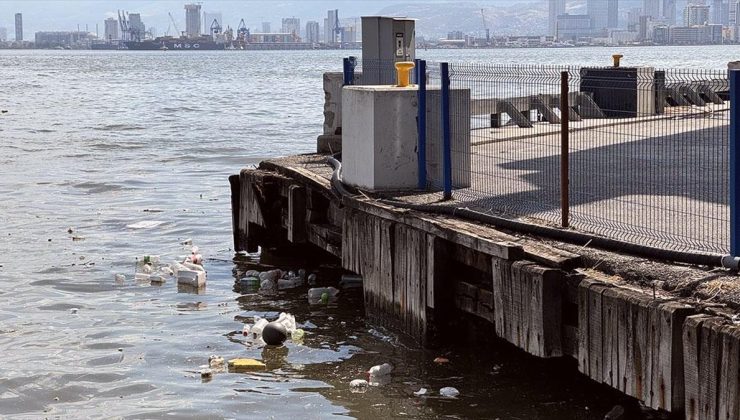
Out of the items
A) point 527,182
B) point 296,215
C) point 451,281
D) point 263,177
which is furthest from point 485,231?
point 263,177

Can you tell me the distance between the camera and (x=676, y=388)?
30.2 feet

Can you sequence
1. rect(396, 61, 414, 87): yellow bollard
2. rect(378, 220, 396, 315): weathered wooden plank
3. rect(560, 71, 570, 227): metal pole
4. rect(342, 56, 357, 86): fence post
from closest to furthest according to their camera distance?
rect(560, 71, 570, 227): metal pole < rect(378, 220, 396, 315): weathered wooden plank < rect(396, 61, 414, 87): yellow bollard < rect(342, 56, 357, 86): fence post

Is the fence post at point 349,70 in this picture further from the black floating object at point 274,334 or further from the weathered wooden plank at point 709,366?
the weathered wooden plank at point 709,366

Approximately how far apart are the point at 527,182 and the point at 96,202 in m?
14.2

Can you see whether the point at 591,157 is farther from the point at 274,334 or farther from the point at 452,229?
the point at 274,334

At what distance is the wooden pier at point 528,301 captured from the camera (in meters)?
8.91

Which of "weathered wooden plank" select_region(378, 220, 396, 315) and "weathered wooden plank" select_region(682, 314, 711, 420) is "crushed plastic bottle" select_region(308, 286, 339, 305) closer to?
"weathered wooden plank" select_region(378, 220, 396, 315)

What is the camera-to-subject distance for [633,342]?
954 centimetres

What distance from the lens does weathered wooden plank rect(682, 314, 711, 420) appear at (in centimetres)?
883

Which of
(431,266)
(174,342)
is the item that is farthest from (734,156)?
(174,342)

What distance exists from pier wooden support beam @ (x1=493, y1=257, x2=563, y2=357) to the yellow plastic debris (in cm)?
288

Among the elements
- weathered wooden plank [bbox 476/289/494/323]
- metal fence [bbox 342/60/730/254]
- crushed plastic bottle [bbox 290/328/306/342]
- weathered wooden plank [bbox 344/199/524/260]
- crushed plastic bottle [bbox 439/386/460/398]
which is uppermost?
metal fence [bbox 342/60/730/254]

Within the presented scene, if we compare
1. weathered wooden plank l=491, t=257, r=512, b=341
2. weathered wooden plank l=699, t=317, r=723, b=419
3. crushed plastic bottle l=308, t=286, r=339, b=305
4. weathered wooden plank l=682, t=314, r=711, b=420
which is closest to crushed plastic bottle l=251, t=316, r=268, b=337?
crushed plastic bottle l=308, t=286, r=339, b=305

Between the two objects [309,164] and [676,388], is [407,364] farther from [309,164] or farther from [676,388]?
[309,164]
